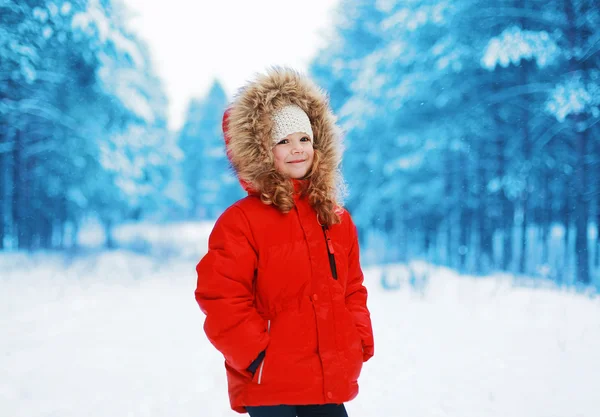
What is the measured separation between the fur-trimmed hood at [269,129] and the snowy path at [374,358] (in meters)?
1.66

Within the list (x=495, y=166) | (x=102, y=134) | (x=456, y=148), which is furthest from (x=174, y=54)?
(x=495, y=166)

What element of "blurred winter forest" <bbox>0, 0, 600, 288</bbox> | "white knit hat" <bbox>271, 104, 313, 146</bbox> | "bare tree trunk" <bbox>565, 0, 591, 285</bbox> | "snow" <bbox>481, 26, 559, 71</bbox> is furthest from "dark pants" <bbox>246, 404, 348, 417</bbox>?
"snow" <bbox>481, 26, 559, 71</bbox>

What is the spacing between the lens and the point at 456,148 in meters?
6.25

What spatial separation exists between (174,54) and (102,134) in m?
2.51

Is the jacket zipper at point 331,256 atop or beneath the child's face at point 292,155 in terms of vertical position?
beneath

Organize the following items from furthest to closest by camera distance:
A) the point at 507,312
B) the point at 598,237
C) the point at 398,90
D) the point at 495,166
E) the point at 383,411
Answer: the point at 398,90
the point at 495,166
the point at 598,237
the point at 507,312
the point at 383,411

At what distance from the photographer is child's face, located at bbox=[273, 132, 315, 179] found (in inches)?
66.8

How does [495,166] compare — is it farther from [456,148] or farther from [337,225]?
[337,225]

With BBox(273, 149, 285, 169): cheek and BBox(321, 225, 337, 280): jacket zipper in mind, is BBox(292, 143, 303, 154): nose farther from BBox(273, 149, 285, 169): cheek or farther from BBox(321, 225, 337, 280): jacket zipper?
BBox(321, 225, 337, 280): jacket zipper

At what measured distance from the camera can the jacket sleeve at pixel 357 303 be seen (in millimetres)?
1676

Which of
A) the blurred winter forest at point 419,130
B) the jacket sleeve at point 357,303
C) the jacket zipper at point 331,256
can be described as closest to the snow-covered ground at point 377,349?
the blurred winter forest at point 419,130

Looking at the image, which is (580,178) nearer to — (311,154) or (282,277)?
(311,154)

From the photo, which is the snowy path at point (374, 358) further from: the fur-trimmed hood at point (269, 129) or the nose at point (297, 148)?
the nose at point (297, 148)

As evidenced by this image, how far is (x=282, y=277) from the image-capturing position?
152 centimetres
